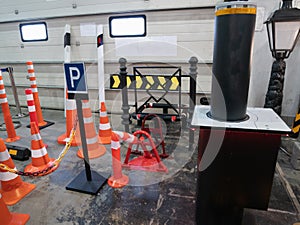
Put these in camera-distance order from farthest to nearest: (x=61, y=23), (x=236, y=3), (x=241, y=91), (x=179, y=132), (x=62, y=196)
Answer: (x=61, y=23) → (x=179, y=132) → (x=62, y=196) → (x=241, y=91) → (x=236, y=3)

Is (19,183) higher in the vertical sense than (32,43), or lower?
lower

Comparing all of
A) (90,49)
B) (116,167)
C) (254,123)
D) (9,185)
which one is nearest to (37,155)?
(9,185)

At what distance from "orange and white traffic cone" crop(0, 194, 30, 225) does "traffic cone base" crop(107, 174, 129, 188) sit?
2.63 feet

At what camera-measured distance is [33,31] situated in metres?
4.70

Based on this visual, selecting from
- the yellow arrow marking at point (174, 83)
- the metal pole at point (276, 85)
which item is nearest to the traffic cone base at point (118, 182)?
the yellow arrow marking at point (174, 83)

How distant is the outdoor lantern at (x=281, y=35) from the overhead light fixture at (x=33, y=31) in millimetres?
4566

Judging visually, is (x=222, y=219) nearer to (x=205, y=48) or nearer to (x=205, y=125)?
(x=205, y=125)

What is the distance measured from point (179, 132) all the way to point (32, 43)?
13.6ft

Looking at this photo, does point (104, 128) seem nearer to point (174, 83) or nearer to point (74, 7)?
point (174, 83)

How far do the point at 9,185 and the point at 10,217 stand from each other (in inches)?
17.0

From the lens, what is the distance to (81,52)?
171 inches

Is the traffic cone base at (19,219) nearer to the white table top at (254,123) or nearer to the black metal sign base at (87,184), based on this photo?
the black metal sign base at (87,184)

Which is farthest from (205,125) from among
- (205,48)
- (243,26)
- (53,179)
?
(205,48)

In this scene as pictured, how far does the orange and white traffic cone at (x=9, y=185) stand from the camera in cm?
195
